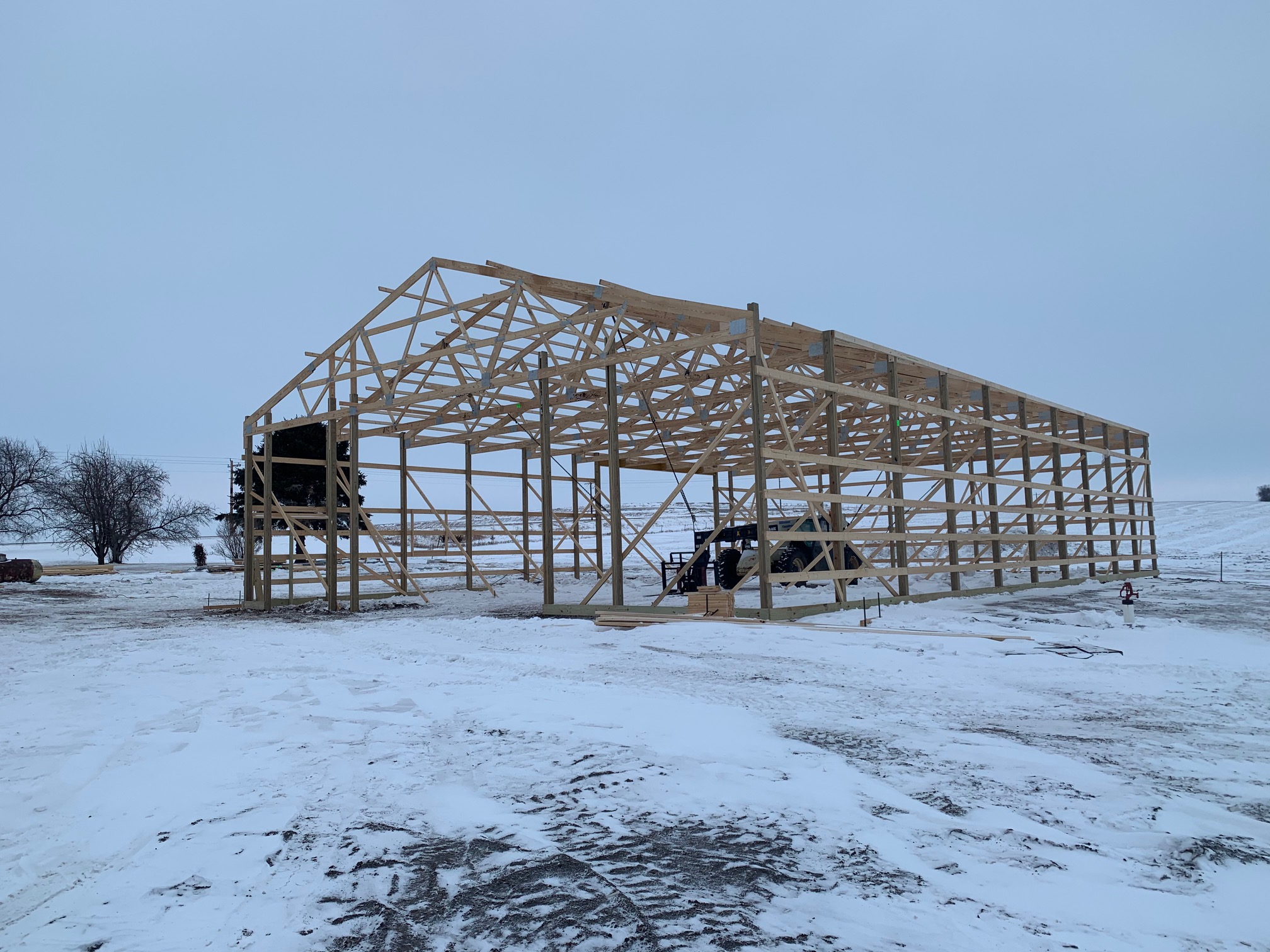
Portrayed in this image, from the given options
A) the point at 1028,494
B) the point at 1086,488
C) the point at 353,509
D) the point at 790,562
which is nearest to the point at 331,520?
the point at 353,509

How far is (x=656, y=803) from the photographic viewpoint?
372 centimetres

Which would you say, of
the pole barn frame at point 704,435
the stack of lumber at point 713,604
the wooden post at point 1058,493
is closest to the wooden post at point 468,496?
the pole barn frame at point 704,435

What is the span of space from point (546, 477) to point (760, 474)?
4689 mm

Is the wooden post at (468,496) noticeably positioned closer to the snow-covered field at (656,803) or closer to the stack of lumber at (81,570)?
the snow-covered field at (656,803)

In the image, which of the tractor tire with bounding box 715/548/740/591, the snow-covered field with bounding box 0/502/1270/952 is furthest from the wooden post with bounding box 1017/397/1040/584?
the snow-covered field with bounding box 0/502/1270/952

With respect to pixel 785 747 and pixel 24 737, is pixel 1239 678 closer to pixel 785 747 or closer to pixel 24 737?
pixel 785 747

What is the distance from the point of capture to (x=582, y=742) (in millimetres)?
4777

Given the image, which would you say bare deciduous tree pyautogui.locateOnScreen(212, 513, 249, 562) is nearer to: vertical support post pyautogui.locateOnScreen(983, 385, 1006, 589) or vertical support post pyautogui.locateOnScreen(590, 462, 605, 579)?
vertical support post pyautogui.locateOnScreen(590, 462, 605, 579)

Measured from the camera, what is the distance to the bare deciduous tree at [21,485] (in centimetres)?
3762

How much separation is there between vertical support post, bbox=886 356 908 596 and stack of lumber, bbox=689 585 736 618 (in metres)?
3.75

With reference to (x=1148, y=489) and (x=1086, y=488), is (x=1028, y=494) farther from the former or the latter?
(x=1148, y=489)

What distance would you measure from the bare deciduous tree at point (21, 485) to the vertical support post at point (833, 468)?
4078 centimetres

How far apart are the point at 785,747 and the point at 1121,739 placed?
77.8 inches

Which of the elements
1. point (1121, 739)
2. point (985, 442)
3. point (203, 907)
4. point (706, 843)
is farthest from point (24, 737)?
point (985, 442)
